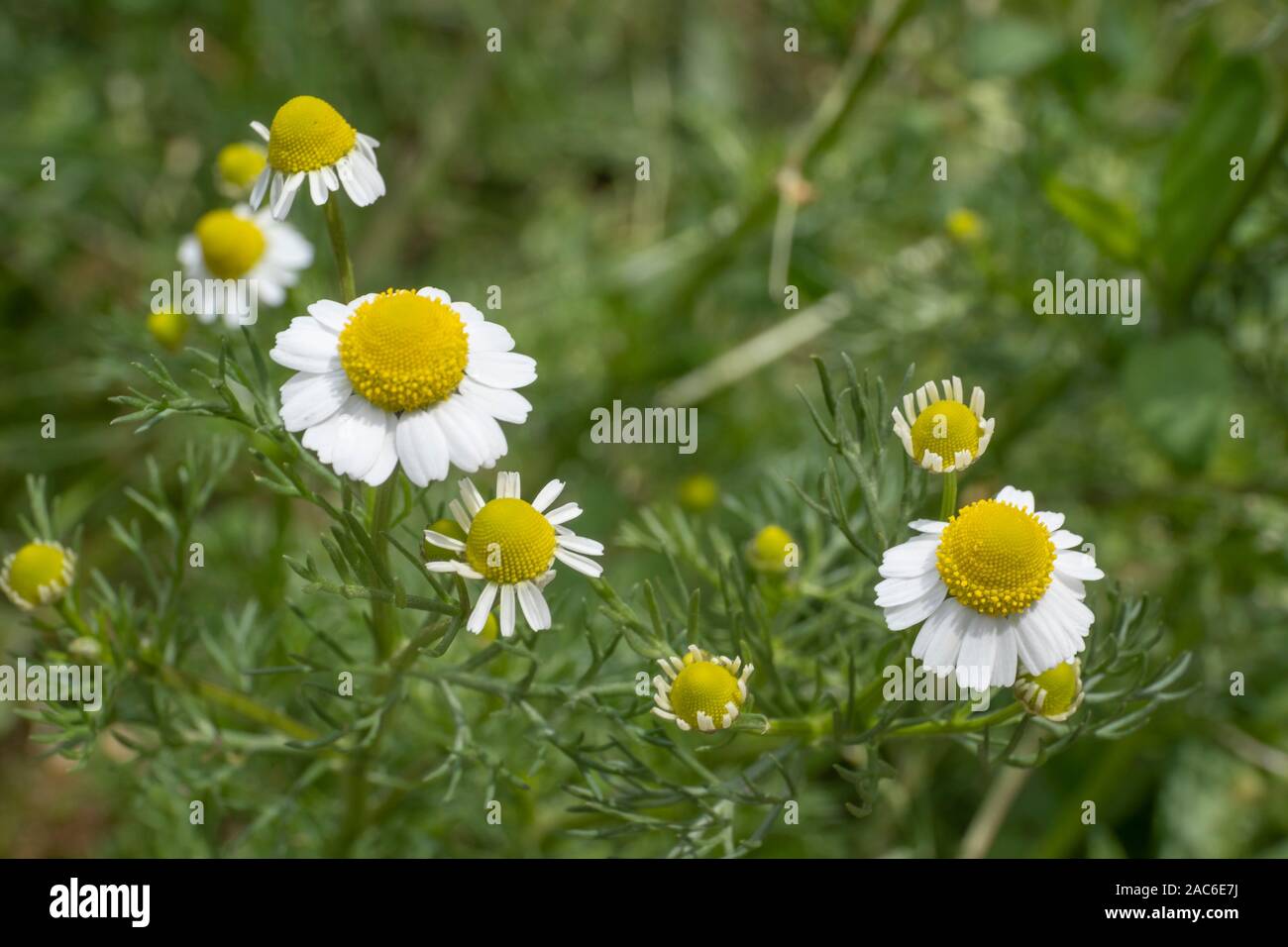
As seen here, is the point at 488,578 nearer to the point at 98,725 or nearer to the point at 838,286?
the point at 98,725

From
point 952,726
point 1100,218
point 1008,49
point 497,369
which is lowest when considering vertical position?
point 952,726

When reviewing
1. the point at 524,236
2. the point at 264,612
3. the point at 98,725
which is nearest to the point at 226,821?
the point at 264,612

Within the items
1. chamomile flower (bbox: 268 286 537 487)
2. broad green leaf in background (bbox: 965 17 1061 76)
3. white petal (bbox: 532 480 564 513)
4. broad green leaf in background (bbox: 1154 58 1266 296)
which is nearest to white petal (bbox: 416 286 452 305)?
chamomile flower (bbox: 268 286 537 487)

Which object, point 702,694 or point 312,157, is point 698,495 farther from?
point 312,157

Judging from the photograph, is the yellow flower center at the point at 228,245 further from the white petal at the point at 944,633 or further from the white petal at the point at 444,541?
the white petal at the point at 944,633

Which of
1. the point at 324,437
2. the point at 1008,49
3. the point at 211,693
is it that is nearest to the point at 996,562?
the point at 324,437

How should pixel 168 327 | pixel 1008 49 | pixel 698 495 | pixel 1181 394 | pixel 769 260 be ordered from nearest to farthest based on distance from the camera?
pixel 168 327, pixel 1181 394, pixel 698 495, pixel 1008 49, pixel 769 260

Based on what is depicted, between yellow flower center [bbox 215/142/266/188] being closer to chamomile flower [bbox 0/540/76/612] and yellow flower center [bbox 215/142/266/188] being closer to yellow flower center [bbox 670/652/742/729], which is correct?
chamomile flower [bbox 0/540/76/612]
